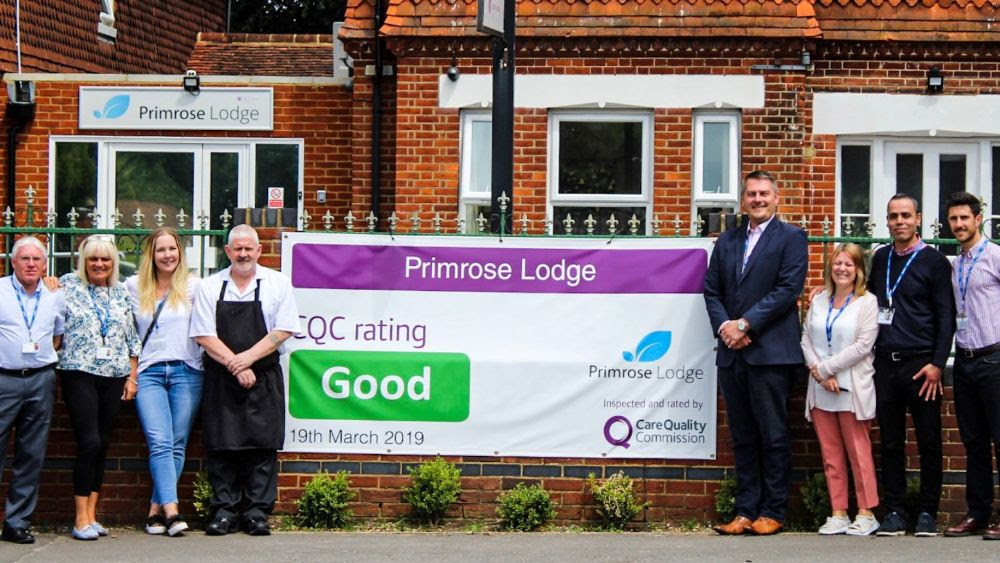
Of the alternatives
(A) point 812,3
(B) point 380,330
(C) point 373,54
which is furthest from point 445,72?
(B) point 380,330

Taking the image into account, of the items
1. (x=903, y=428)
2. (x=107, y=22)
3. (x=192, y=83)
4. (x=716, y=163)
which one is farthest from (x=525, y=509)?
(x=107, y=22)

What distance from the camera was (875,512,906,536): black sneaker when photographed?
8.15 m

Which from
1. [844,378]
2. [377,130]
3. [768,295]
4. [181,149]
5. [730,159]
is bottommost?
[844,378]

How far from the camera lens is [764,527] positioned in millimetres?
8188

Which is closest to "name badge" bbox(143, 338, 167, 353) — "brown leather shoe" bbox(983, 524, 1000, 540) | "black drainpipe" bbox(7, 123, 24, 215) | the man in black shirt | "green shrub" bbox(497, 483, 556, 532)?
"green shrub" bbox(497, 483, 556, 532)

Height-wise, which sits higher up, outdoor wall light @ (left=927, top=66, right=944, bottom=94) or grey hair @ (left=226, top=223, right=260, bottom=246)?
outdoor wall light @ (left=927, top=66, right=944, bottom=94)

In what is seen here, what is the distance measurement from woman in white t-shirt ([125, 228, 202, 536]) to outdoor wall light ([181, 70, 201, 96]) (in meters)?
6.64

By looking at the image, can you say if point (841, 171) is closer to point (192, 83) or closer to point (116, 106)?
point (192, 83)

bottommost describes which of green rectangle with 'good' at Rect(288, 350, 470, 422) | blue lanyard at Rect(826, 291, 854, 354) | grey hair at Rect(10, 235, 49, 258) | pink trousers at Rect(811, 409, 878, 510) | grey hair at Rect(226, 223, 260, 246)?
pink trousers at Rect(811, 409, 878, 510)

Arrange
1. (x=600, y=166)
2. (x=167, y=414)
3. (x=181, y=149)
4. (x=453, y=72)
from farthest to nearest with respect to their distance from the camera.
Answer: (x=181, y=149) < (x=600, y=166) < (x=453, y=72) < (x=167, y=414)

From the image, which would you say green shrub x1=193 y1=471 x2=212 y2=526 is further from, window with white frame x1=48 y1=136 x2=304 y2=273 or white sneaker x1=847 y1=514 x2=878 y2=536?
window with white frame x1=48 y1=136 x2=304 y2=273

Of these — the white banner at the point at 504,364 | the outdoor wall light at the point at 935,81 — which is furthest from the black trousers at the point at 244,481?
the outdoor wall light at the point at 935,81

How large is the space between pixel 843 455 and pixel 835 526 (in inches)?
16.2

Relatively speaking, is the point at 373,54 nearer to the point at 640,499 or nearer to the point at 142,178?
the point at 142,178
